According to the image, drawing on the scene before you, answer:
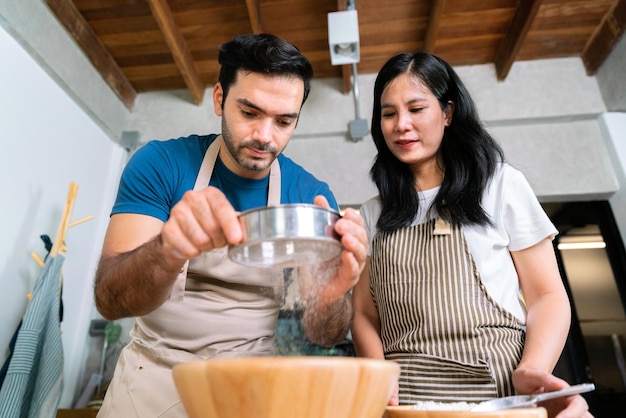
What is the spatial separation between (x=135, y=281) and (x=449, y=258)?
0.76 metres

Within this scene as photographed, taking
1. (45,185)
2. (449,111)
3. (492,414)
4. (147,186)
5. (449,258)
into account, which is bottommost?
(492,414)

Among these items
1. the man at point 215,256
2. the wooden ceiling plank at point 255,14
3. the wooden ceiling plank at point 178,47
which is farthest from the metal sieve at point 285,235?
the wooden ceiling plank at point 178,47

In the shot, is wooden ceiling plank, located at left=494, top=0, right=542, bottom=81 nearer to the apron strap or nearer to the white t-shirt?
the white t-shirt

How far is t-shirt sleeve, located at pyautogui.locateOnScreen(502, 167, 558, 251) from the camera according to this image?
3.57 feet

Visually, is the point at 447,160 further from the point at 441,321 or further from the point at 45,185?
the point at 45,185

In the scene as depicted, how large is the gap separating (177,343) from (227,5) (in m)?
2.38

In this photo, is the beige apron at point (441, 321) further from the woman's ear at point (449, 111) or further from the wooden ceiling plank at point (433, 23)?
the wooden ceiling plank at point (433, 23)

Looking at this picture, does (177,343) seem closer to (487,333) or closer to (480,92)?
(487,333)

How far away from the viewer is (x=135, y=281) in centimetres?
79

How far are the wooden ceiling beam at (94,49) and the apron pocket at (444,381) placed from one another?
277cm

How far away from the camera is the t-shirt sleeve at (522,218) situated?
1.09 m

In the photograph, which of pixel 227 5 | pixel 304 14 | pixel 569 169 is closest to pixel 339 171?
pixel 304 14

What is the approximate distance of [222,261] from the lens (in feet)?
3.68

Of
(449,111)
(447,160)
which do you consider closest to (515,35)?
(449,111)
